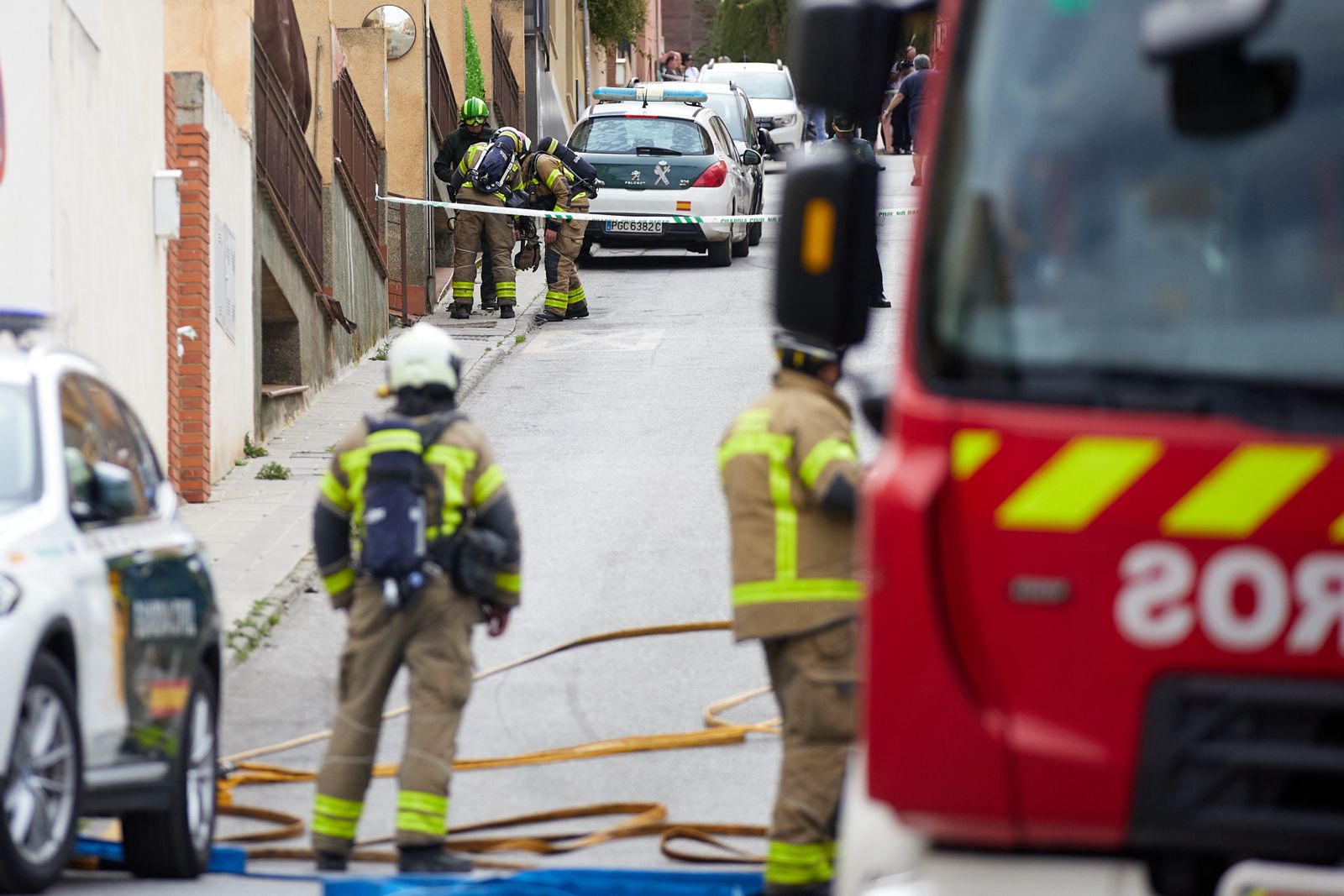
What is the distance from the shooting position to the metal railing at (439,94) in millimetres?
23469

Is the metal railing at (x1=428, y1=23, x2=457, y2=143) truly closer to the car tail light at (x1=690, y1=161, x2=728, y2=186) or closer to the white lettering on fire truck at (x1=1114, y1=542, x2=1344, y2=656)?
the car tail light at (x1=690, y1=161, x2=728, y2=186)

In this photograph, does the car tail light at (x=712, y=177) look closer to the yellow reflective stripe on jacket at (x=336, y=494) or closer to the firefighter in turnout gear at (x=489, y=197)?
the firefighter in turnout gear at (x=489, y=197)

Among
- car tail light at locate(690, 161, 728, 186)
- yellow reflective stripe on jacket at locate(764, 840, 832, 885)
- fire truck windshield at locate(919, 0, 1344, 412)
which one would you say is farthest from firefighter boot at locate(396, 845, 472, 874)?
car tail light at locate(690, 161, 728, 186)

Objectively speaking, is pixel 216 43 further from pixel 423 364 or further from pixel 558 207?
pixel 423 364

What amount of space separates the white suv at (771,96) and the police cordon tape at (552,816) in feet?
92.9

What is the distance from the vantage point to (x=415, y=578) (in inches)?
275

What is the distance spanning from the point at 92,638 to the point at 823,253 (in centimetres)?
301

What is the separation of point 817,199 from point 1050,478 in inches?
35.1

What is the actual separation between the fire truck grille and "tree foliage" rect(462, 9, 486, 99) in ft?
77.2

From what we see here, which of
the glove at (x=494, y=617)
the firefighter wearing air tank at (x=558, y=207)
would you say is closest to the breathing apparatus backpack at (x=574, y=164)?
the firefighter wearing air tank at (x=558, y=207)

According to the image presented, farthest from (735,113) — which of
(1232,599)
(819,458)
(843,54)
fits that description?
(1232,599)

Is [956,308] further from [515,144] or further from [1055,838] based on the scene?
[515,144]

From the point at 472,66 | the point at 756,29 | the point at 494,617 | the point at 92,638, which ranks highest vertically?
the point at 756,29

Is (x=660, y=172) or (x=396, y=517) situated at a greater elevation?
(x=660, y=172)
